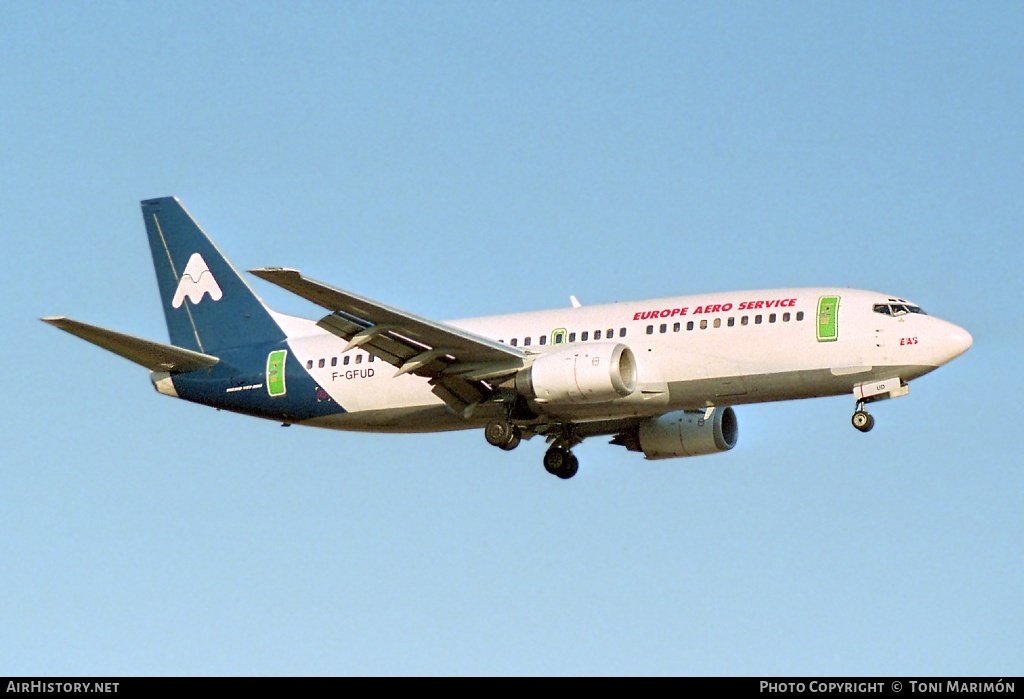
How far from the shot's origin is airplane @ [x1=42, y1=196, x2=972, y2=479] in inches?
1645

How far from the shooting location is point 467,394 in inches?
1761

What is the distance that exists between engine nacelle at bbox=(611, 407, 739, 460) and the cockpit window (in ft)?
23.3

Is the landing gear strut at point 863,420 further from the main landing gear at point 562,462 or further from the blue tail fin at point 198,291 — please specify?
the blue tail fin at point 198,291

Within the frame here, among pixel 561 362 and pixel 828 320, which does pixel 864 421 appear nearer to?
pixel 828 320

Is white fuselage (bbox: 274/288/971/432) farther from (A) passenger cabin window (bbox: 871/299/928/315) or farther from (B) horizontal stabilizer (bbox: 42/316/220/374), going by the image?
(B) horizontal stabilizer (bbox: 42/316/220/374)

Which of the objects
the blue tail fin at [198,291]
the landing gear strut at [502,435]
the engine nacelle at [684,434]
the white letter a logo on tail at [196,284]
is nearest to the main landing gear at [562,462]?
the engine nacelle at [684,434]

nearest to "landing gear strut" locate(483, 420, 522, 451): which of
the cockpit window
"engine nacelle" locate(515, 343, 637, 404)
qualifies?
"engine nacelle" locate(515, 343, 637, 404)

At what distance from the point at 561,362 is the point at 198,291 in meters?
13.9

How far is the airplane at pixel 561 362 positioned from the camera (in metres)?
41.8

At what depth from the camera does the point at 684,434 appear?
4762 cm
